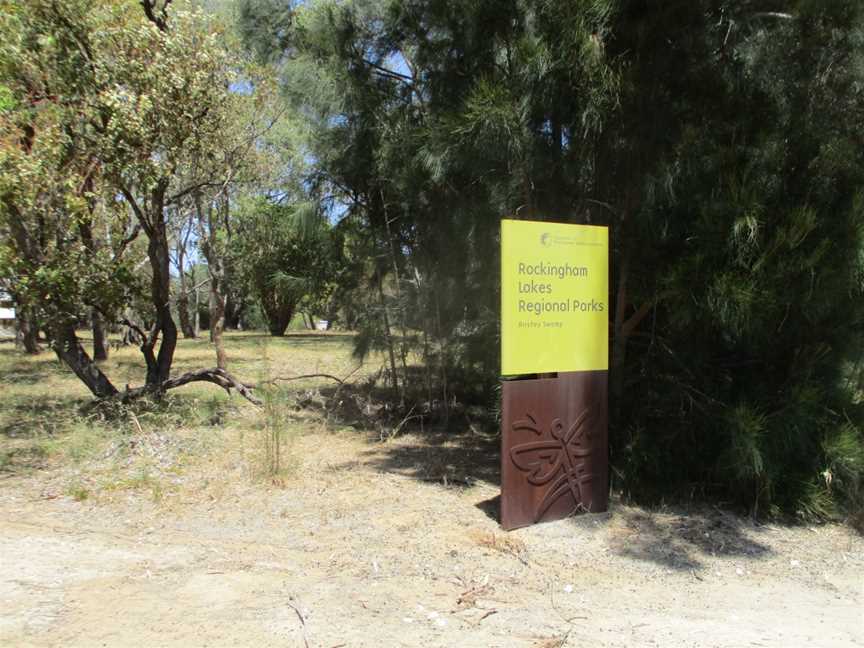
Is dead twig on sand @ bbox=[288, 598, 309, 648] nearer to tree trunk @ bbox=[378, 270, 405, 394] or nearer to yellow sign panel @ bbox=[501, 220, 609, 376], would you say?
yellow sign panel @ bbox=[501, 220, 609, 376]

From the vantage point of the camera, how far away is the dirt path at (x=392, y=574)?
12.9 feet

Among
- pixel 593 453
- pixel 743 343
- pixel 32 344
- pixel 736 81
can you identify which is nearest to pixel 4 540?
pixel 593 453

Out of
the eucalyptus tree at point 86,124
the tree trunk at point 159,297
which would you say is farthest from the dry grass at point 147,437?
the eucalyptus tree at point 86,124

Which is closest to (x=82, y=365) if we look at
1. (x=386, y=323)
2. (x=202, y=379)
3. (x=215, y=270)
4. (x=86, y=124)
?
(x=202, y=379)

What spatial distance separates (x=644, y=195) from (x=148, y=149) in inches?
233

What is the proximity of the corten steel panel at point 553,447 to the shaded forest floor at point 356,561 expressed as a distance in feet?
0.64

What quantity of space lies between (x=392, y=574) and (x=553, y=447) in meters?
1.75

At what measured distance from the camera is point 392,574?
15.5 feet

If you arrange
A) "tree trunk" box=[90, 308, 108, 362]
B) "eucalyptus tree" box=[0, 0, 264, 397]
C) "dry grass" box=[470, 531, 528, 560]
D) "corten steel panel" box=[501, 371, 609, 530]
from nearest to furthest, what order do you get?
"dry grass" box=[470, 531, 528, 560] → "corten steel panel" box=[501, 371, 609, 530] → "eucalyptus tree" box=[0, 0, 264, 397] → "tree trunk" box=[90, 308, 108, 362]

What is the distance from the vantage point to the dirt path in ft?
12.9

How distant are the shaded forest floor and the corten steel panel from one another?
196 mm

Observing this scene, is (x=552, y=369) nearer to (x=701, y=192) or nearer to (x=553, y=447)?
(x=553, y=447)

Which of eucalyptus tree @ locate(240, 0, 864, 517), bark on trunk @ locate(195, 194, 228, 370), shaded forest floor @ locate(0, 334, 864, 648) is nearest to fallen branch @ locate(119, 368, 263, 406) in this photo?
shaded forest floor @ locate(0, 334, 864, 648)

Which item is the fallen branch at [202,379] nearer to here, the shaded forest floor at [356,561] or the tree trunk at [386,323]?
the shaded forest floor at [356,561]
